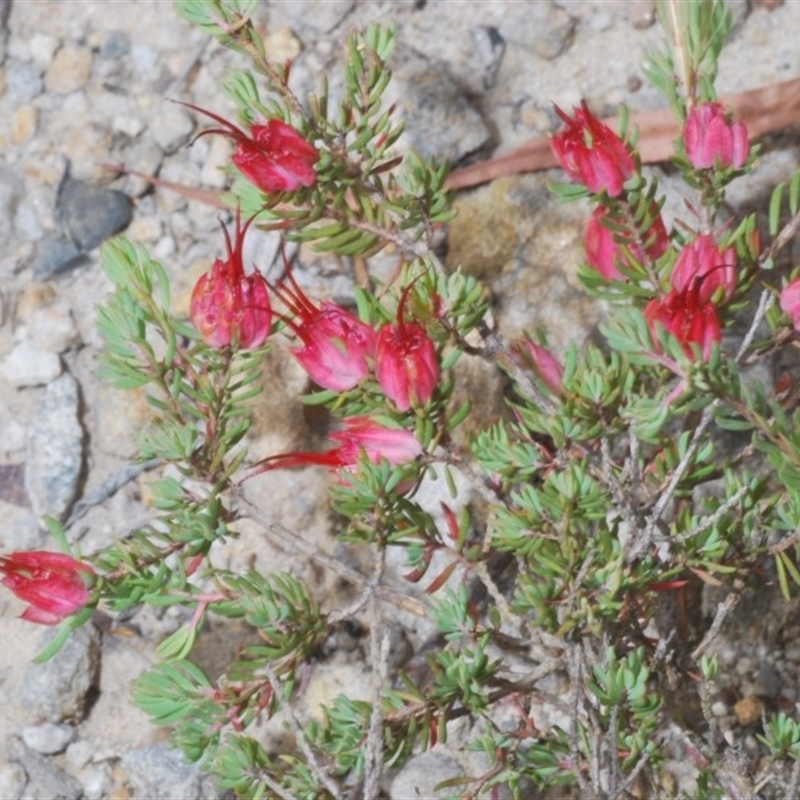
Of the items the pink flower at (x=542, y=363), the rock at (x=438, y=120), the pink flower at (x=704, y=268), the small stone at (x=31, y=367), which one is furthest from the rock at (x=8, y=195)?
the pink flower at (x=704, y=268)

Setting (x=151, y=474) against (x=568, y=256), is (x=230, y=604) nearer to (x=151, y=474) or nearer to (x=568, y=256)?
(x=151, y=474)

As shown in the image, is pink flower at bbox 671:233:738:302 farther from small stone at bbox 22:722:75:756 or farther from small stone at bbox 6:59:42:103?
small stone at bbox 6:59:42:103

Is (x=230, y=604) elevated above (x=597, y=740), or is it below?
above

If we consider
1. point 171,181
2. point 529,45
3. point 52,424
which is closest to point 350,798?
point 52,424

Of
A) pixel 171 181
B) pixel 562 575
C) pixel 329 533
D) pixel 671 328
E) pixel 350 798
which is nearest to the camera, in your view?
pixel 671 328

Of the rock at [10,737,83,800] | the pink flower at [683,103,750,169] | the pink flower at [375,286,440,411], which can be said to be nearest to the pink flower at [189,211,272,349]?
the pink flower at [375,286,440,411]

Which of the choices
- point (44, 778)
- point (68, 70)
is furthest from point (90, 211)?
point (44, 778)

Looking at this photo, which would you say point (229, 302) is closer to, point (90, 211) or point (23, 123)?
point (90, 211)
